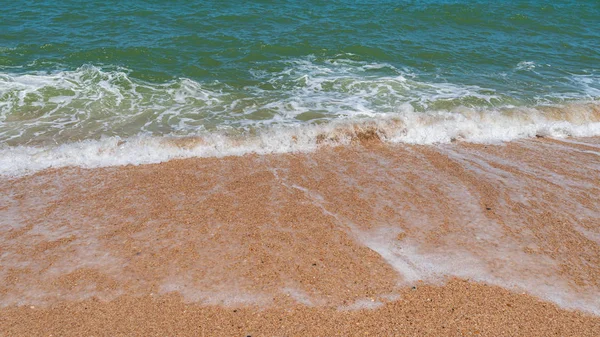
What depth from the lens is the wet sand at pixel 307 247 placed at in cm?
515

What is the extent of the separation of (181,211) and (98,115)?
447cm

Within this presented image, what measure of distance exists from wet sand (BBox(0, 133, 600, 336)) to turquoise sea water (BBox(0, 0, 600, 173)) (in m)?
1.26

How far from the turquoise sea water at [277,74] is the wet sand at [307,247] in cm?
126

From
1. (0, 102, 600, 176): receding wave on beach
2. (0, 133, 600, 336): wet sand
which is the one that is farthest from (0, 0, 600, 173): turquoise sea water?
(0, 133, 600, 336): wet sand

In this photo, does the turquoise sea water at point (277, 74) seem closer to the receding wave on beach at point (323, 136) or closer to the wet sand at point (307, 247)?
the receding wave on beach at point (323, 136)

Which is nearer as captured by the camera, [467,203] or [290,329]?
[290,329]

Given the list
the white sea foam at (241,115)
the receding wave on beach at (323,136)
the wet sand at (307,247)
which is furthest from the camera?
the white sea foam at (241,115)

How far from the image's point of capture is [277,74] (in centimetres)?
1292

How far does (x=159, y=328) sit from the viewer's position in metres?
4.96

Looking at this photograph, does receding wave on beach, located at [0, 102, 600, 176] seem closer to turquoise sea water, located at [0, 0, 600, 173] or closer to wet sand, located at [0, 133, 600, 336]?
turquoise sea water, located at [0, 0, 600, 173]

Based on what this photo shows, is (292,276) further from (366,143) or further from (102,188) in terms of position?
(366,143)

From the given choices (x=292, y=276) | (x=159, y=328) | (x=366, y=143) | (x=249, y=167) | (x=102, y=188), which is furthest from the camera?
(x=366, y=143)

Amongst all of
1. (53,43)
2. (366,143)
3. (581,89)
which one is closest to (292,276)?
(366,143)

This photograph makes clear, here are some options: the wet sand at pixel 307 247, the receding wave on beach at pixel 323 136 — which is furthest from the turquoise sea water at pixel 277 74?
the wet sand at pixel 307 247
